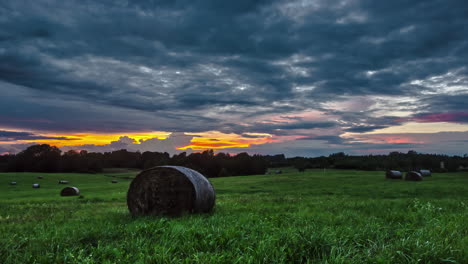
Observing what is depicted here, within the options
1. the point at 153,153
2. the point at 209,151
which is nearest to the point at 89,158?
the point at 153,153

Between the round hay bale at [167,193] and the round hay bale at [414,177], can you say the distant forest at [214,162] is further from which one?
the round hay bale at [167,193]

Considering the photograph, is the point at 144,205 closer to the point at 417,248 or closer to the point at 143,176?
the point at 143,176

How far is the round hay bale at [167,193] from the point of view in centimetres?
933

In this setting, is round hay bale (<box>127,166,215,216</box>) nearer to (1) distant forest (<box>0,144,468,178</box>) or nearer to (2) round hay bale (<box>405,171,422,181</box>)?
(2) round hay bale (<box>405,171,422,181</box>)

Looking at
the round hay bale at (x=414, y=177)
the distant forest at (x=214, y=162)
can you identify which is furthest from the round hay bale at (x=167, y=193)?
the distant forest at (x=214, y=162)

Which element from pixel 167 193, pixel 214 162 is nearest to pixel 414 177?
pixel 167 193

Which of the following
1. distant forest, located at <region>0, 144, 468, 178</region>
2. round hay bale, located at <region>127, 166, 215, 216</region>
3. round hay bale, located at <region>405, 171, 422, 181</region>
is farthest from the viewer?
distant forest, located at <region>0, 144, 468, 178</region>

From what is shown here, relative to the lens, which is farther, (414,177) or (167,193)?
(414,177)

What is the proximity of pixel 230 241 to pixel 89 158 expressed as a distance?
11577 cm

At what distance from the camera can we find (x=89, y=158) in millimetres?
107375

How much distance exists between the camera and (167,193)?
31.0ft

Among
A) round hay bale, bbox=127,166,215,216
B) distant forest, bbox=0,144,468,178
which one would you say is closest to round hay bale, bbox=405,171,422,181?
round hay bale, bbox=127,166,215,216

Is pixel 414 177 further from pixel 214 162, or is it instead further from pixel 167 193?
pixel 214 162

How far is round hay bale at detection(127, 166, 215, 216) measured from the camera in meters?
9.33
